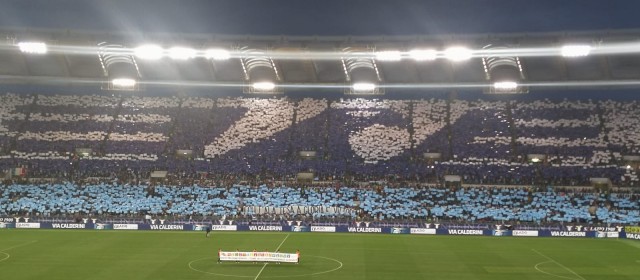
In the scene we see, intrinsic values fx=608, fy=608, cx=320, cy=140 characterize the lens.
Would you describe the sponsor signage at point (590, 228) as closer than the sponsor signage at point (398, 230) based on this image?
Yes

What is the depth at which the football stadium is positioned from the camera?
4578 centimetres

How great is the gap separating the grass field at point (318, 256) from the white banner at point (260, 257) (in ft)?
1.12

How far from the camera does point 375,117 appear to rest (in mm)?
68938

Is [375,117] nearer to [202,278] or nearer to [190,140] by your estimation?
[190,140]

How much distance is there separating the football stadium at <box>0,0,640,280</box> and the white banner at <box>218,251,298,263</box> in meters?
3.07

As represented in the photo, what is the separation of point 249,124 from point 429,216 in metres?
25.8

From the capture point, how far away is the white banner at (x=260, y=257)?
98.7 ft

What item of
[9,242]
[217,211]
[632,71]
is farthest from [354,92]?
[9,242]

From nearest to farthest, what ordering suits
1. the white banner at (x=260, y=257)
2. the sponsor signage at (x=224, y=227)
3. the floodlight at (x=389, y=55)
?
the white banner at (x=260, y=257) < the sponsor signage at (x=224, y=227) < the floodlight at (x=389, y=55)

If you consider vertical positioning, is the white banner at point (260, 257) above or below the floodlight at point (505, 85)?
below

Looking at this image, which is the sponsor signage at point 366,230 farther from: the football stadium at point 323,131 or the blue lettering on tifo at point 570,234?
the blue lettering on tifo at point 570,234

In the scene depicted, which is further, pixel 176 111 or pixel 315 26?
pixel 176 111

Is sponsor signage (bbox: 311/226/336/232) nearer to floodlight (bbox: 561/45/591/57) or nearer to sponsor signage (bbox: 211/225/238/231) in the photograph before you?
sponsor signage (bbox: 211/225/238/231)

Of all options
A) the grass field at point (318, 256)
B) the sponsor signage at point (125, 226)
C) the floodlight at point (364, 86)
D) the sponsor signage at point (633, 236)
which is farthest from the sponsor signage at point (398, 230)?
the floodlight at point (364, 86)
